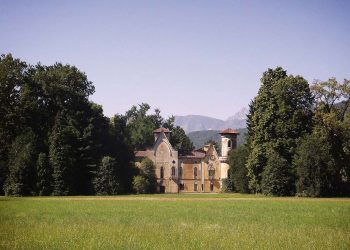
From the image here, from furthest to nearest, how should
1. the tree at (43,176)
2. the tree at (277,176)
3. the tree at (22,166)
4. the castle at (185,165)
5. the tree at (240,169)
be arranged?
the castle at (185,165) < the tree at (240,169) < the tree at (43,176) < the tree at (277,176) < the tree at (22,166)

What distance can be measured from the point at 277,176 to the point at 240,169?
15476 millimetres

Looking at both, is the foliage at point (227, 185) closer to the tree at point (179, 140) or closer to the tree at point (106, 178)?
the tree at point (106, 178)

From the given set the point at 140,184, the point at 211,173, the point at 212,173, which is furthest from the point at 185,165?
the point at 140,184

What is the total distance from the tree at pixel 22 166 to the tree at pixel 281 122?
3044 cm

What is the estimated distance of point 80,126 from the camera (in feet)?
225

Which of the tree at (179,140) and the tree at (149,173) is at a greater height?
the tree at (179,140)

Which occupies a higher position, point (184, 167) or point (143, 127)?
point (143, 127)

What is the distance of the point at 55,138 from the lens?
208 ft

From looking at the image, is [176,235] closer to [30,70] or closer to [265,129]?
[265,129]

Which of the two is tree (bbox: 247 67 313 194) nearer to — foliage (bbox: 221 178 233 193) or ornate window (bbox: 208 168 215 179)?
foliage (bbox: 221 178 233 193)

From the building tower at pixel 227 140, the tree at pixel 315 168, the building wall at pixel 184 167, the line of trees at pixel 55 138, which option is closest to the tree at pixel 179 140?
the building wall at pixel 184 167

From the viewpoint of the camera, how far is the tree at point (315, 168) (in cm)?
5831

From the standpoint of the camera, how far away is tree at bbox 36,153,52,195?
61438 mm

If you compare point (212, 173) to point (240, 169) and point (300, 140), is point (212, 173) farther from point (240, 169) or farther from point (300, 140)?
point (300, 140)
